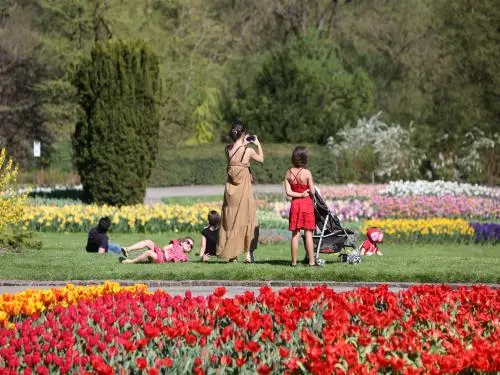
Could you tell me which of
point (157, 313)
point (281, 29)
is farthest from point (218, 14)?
point (157, 313)

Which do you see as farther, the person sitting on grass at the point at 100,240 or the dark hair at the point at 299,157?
the person sitting on grass at the point at 100,240

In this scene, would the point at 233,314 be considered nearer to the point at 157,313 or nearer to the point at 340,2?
the point at 157,313

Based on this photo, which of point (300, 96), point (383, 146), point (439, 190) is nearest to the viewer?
point (439, 190)

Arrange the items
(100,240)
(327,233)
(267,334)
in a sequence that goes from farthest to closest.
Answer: (100,240) < (327,233) < (267,334)

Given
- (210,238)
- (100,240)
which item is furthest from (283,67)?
(210,238)

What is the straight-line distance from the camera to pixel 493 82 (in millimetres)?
40531

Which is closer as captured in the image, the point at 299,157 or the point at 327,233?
the point at 299,157

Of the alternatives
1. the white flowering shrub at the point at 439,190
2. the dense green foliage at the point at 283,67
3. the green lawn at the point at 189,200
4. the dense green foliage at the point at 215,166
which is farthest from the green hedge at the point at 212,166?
the white flowering shrub at the point at 439,190

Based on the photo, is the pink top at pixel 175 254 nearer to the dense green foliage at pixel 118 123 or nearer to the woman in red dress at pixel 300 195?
the woman in red dress at pixel 300 195

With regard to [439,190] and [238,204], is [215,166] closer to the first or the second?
[439,190]

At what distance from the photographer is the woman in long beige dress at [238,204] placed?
15.3m

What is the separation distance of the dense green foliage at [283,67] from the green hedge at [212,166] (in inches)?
149

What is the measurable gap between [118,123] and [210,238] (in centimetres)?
1173

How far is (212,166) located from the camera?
43812 millimetres
